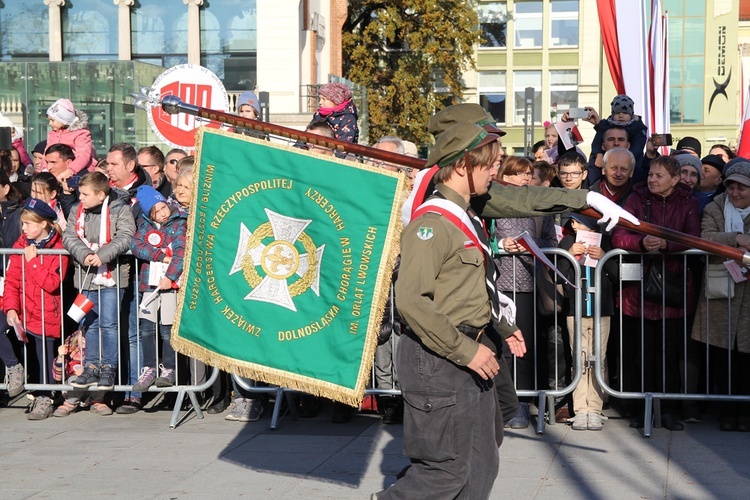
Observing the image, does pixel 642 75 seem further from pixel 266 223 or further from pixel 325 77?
pixel 325 77

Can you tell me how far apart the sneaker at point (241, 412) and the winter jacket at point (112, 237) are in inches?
51.3

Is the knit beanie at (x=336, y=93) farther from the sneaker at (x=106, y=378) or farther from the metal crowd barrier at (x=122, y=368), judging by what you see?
the sneaker at (x=106, y=378)

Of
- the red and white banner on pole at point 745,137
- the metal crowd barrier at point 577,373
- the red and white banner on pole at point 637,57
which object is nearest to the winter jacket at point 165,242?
the metal crowd barrier at point 577,373

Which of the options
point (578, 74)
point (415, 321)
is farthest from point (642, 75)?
point (578, 74)

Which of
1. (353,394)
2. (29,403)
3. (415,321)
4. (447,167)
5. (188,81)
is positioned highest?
(188,81)

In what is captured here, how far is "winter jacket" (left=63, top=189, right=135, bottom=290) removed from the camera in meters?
8.87

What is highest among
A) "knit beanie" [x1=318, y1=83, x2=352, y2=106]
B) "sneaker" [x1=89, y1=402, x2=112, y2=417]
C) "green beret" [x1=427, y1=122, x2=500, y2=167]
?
"knit beanie" [x1=318, y1=83, x2=352, y2=106]

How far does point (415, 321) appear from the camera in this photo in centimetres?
485

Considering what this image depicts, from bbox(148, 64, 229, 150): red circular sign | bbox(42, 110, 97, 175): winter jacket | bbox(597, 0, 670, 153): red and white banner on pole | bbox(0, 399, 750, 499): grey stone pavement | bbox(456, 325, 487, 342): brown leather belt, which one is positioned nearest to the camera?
bbox(456, 325, 487, 342): brown leather belt

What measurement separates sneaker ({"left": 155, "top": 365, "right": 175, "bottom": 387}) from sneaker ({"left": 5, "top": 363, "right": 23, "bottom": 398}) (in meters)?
1.13

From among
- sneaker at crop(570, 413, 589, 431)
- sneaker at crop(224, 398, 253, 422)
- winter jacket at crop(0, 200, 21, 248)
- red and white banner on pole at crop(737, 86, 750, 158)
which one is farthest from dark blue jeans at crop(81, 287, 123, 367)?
red and white banner on pole at crop(737, 86, 750, 158)

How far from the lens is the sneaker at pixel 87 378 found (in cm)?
893

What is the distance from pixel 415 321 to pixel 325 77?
32998 mm

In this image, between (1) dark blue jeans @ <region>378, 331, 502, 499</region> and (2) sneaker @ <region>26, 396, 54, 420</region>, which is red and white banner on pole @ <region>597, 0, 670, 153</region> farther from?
(1) dark blue jeans @ <region>378, 331, 502, 499</region>
